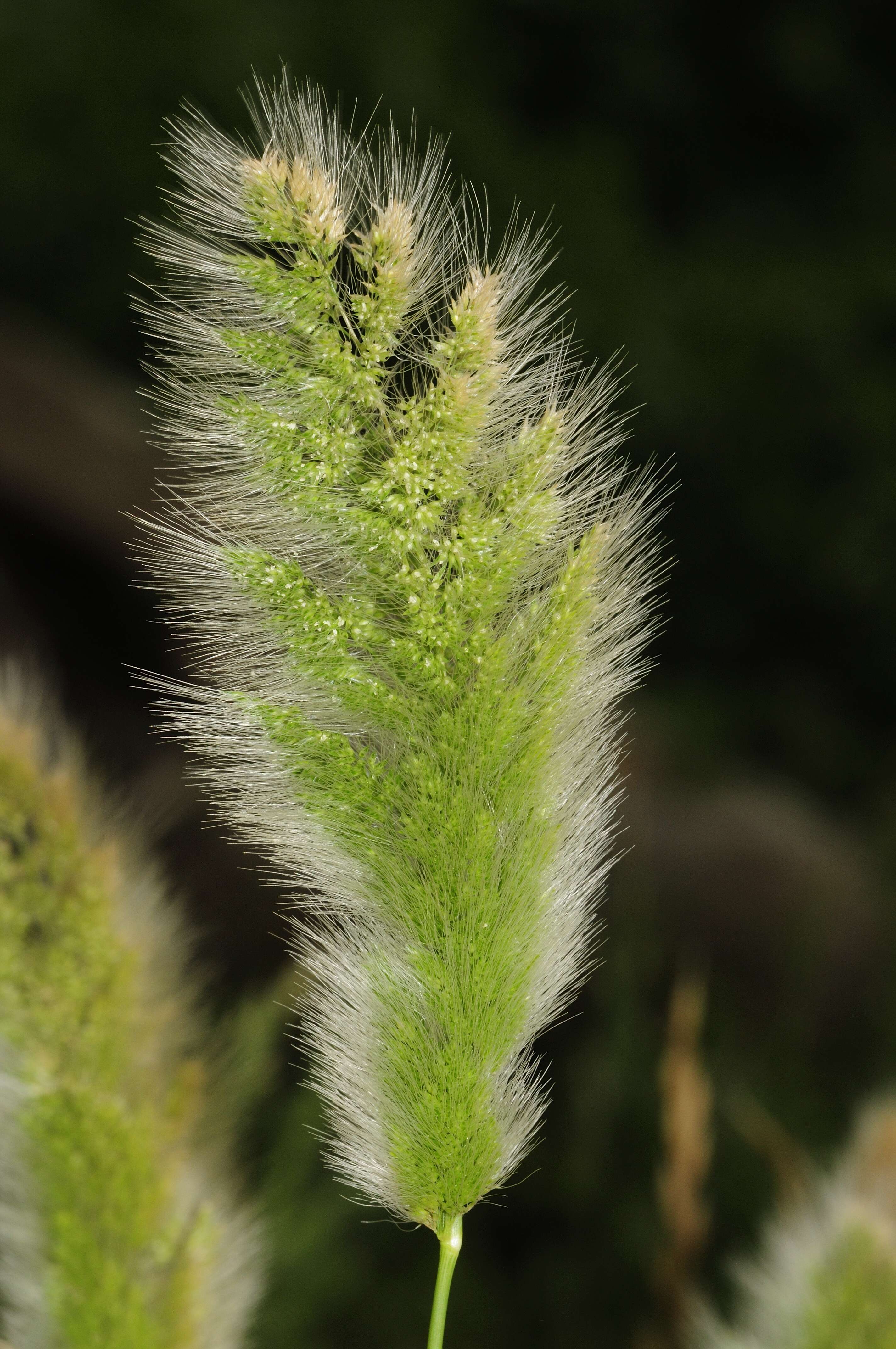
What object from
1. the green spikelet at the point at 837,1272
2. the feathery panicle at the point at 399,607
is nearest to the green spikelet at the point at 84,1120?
the feathery panicle at the point at 399,607

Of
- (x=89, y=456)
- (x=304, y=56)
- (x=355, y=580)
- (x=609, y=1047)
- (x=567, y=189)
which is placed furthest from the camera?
(x=567, y=189)

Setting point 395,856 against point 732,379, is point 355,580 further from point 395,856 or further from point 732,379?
point 732,379

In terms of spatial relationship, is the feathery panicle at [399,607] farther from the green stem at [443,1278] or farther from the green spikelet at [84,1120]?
the green spikelet at [84,1120]

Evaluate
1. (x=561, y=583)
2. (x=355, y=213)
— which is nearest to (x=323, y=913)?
(x=561, y=583)

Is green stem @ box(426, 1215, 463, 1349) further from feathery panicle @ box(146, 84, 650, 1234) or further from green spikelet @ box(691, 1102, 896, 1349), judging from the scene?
green spikelet @ box(691, 1102, 896, 1349)

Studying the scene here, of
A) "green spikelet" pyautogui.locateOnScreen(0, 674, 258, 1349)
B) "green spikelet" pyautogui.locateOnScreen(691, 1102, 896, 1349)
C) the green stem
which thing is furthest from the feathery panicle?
"green spikelet" pyautogui.locateOnScreen(691, 1102, 896, 1349)

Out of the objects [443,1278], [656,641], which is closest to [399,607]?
[443,1278]
